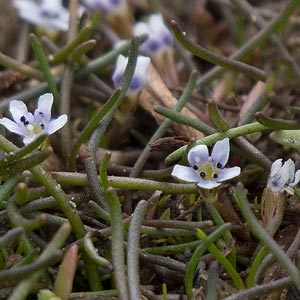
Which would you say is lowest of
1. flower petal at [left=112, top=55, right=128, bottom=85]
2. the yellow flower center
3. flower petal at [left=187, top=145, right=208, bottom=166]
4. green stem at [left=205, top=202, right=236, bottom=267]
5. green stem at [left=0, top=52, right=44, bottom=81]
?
green stem at [left=205, top=202, right=236, bottom=267]

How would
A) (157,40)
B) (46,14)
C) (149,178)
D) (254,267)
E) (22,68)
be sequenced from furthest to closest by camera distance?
(46,14)
(157,40)
(22,68)
(149,178)
(254,267)

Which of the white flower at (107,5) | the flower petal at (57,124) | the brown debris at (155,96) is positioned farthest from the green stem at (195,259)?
the white flower at (107,5)

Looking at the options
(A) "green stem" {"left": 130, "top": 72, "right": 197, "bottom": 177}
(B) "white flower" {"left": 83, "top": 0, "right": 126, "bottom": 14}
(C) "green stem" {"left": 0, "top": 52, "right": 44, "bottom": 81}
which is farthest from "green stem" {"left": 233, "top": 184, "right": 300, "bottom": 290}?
(B) "white flower" {"left": 83, "top": 0, "right": 126, "bottom": 14}

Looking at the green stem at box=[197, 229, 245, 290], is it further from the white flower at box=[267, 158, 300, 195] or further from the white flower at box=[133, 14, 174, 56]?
the white flower at box=[133, 14, 174, 56]

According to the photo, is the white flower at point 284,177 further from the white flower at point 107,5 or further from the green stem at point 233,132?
the white flower at point 107,5

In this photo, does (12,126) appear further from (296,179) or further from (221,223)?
(296,179)

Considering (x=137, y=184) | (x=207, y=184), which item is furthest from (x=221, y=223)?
(x=137, y=184)

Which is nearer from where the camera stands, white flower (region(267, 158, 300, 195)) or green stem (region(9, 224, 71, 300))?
green stem (region(9, 224, 71, 300))
